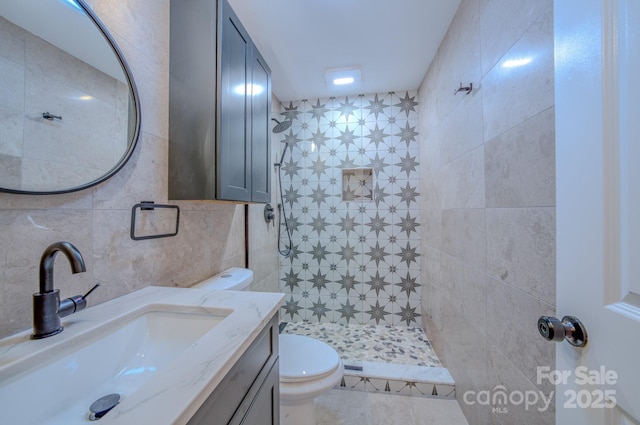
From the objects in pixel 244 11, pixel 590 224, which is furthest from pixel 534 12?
pixel 244 11

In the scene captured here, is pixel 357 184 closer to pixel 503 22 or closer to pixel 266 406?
pixel 503 22

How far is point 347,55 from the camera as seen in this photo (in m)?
1.79

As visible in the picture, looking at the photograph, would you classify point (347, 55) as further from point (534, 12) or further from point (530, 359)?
point (530, 359)

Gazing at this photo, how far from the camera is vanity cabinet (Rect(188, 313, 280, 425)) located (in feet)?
1.57

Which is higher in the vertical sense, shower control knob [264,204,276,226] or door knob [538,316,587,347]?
shower control knob [264,204,276,226]

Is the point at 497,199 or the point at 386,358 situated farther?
the point at 386,358

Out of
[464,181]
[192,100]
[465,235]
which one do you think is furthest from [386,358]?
[192,100]

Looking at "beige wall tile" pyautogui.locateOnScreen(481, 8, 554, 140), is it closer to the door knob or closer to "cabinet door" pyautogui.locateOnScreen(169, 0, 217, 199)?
the door knob

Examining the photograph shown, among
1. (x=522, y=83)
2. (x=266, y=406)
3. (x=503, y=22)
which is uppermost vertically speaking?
(x=503, y=22)

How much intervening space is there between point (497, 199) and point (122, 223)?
146 centimetres

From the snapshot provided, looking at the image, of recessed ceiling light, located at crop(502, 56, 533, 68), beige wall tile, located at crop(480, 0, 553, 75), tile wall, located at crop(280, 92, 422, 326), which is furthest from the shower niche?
recessed ceiling light, located at crop(502, 56, 533, 68)

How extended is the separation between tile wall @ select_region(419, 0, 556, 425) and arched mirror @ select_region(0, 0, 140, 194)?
4.60ft

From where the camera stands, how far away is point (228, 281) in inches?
49.1

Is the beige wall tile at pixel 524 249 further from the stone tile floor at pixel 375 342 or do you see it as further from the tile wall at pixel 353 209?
the tile wall at pixel 353 209
